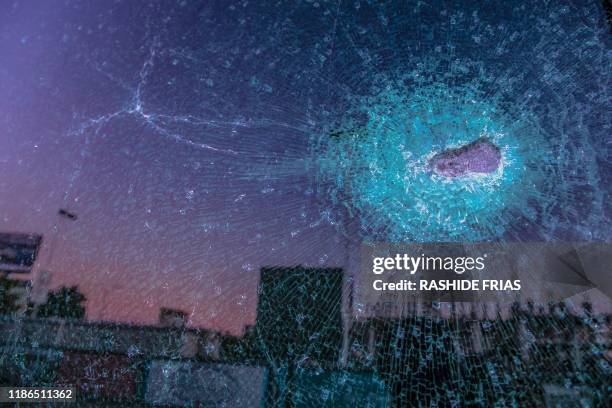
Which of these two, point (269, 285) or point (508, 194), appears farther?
point (269, 285)

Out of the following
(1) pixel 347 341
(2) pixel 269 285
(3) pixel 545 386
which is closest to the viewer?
(3) pixel 545 386

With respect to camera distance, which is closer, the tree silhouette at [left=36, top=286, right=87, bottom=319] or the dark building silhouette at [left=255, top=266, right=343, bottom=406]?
the dark building silhouette at [left=255, top=266, right=343, bottom=406]

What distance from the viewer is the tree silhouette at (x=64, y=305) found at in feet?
5.91

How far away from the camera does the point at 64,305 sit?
1838mm

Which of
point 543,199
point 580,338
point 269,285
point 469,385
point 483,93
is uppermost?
point 483,93

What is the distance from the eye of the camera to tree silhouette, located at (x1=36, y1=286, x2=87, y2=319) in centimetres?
180

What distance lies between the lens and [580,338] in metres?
1.11

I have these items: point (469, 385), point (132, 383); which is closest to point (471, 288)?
point (469, 385)

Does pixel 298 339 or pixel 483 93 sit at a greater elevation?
pixel 483 93

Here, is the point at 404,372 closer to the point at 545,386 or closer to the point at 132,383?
the point at 545,386

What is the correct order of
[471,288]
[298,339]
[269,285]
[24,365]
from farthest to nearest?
[24,365] → [269,285] → [298,339] → [471,288]

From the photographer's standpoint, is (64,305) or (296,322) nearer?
(296,322)

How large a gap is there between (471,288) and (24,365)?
1633 mm

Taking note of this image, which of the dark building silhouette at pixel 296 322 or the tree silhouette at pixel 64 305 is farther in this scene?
the tree silhouette at pixel 64 305
